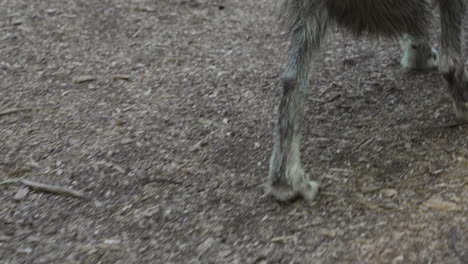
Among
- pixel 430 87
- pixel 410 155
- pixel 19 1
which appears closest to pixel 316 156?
pixel 410 155

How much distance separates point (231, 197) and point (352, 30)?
116 cm

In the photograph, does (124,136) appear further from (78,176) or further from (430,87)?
(430,87)

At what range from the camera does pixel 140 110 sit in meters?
4.58

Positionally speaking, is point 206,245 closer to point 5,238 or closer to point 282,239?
point 282,239

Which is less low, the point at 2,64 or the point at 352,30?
the point at 352,30

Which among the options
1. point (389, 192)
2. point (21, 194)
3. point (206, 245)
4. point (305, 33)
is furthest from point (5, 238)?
point (389, 192)

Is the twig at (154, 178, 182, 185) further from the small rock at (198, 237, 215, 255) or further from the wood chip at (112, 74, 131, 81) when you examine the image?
the wood chip at (112, 74, 131, 81)

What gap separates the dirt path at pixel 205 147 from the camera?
10.3 feet

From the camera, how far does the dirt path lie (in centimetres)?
313

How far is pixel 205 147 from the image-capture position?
13.4ft

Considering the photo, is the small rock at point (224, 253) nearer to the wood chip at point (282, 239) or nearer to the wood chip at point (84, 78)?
the wood chip at point (282, 239)

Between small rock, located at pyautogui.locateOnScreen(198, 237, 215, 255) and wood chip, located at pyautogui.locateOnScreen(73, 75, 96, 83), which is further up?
small rock, located at pyautogui.locateOnScreen(198, 237, 215, 255)

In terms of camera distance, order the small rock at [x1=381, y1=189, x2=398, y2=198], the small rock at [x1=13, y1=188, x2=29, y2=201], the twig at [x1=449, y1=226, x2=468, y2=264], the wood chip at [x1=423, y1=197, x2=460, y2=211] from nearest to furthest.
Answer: the twig at [x1=449, y1=226, x2=468, y2=264], the wood chip at [x1=423, y1=197, x2=460, y2=211], the small rock at [x1=381, y1=189, x2=398, y2=198], the small rock at [x1=13, y1=188, x2=29, y2=201]

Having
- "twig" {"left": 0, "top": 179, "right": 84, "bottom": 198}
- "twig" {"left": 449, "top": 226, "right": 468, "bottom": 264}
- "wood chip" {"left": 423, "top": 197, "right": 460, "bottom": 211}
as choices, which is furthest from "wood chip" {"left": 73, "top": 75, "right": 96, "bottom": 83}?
"twig" {"left": 449, "top": 226, "right": 468, "bottom": 264}
